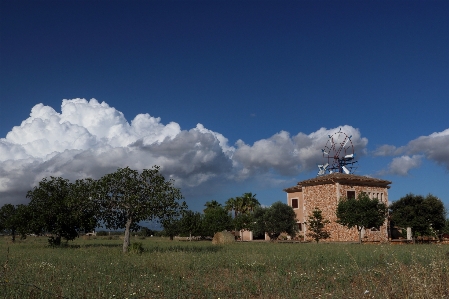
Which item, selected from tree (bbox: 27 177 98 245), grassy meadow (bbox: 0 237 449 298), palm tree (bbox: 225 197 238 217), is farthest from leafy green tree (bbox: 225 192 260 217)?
grassy meadow (bbox: 0 237 449 298)

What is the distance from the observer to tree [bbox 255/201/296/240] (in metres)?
54.9

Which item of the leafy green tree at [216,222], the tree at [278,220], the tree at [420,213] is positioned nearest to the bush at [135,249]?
the tree at [278,220]

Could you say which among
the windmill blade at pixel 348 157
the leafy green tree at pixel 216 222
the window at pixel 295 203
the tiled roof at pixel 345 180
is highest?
the windmill blade at pixel 348 157

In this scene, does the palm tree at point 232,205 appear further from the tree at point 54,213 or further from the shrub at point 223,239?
the tree at point 54,213

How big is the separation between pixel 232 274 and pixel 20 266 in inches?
369

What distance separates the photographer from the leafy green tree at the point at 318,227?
51906mm

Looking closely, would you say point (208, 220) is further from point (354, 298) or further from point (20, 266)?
point (354, 298)

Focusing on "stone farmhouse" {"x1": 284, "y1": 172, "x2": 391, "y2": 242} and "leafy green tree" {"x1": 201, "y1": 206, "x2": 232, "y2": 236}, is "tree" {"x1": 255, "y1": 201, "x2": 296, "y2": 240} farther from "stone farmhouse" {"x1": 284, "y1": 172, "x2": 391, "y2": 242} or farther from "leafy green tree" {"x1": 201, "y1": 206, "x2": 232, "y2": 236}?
"leafy green tree" {"x1": 201, "y1": 206, "x2": 232, "y2": 236}

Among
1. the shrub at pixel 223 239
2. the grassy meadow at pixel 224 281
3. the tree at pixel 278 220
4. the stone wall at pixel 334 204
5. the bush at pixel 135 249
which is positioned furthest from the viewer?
the stone wall at pixel 334 204

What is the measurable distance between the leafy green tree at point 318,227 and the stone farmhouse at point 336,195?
764 mm

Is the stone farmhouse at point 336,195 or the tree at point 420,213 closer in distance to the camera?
the tree at point 420,213

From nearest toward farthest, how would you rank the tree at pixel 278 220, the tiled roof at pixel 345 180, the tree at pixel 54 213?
the tree at pixel 54 213 → the tree at pixel 278 220 → the tiled roof at pixel 345 180

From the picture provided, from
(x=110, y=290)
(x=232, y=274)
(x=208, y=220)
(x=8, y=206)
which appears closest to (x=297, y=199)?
(x=208, y=220)

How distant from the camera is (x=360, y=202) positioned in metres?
47.0
